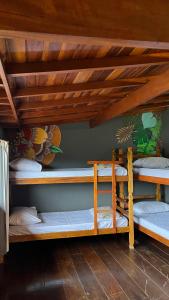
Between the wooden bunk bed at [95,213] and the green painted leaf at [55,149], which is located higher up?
the green painted leaf at [55,149]

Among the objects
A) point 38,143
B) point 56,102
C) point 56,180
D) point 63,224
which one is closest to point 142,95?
point 56,102

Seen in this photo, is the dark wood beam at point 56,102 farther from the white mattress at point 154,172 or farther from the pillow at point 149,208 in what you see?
the pillow at point 149,208

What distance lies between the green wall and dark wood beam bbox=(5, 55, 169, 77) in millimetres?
2889

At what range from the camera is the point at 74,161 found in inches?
190

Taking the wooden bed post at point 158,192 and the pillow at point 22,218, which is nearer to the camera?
the pillow at point 22,218

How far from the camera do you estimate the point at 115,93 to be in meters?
3.13

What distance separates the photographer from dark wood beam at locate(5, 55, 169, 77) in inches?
71.3

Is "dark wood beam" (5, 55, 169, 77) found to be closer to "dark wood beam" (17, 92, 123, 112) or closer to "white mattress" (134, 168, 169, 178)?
"dark wood beam" (17, 92, 123, 112)

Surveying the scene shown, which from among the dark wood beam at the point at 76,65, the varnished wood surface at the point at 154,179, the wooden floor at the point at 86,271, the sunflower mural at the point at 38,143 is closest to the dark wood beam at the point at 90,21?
the dark wood beam at the point at 76,65

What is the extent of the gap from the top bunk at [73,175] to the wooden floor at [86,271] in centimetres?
103

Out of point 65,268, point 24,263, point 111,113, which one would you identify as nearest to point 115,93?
point 111,113

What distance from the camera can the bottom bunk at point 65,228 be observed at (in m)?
3.52

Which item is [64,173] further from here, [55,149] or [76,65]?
[76,65]

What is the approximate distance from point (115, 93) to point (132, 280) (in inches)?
83.5
